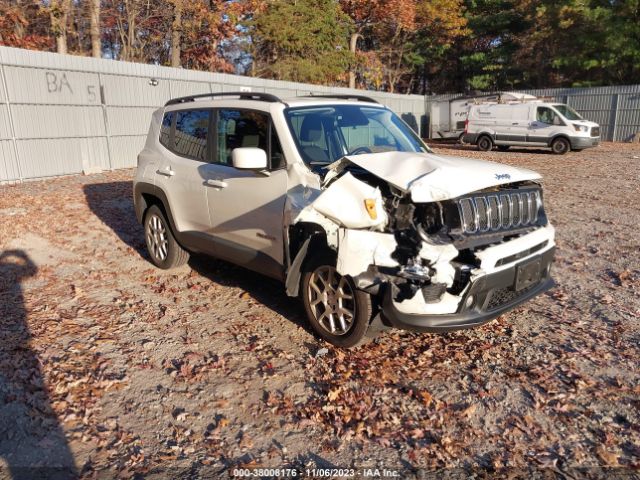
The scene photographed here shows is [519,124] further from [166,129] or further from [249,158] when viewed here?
[249,158]

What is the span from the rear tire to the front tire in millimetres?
2381

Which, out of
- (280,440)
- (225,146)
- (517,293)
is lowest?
(280,440)

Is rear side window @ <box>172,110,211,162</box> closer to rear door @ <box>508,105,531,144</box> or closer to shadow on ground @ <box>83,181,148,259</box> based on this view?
shadow on ground @ <box>83,181,148,259</box>

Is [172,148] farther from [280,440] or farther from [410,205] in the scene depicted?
[280,440]

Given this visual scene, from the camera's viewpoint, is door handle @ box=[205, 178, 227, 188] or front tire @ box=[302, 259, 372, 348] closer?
front tire @ box=[302, 259, 372, 348]

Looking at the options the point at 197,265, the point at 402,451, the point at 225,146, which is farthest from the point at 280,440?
the point at 197,265

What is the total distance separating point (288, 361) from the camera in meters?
3.89

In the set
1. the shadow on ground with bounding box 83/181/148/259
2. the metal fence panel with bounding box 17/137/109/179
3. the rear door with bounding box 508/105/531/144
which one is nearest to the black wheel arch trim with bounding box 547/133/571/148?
the rear door with bounding box 508/105/531/144

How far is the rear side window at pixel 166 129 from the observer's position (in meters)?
5.80

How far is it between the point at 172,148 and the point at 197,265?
1.47 metres

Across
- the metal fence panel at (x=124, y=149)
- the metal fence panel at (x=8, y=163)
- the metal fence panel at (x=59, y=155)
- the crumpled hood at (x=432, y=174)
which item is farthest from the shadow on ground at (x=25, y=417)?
the metal fence panel at (x=124, y=149)

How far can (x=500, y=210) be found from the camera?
373 cm

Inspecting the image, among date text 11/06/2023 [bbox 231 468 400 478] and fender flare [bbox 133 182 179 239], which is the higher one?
fender flare [bbox 133 182 179 239]

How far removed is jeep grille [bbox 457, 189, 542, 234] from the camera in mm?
3529
